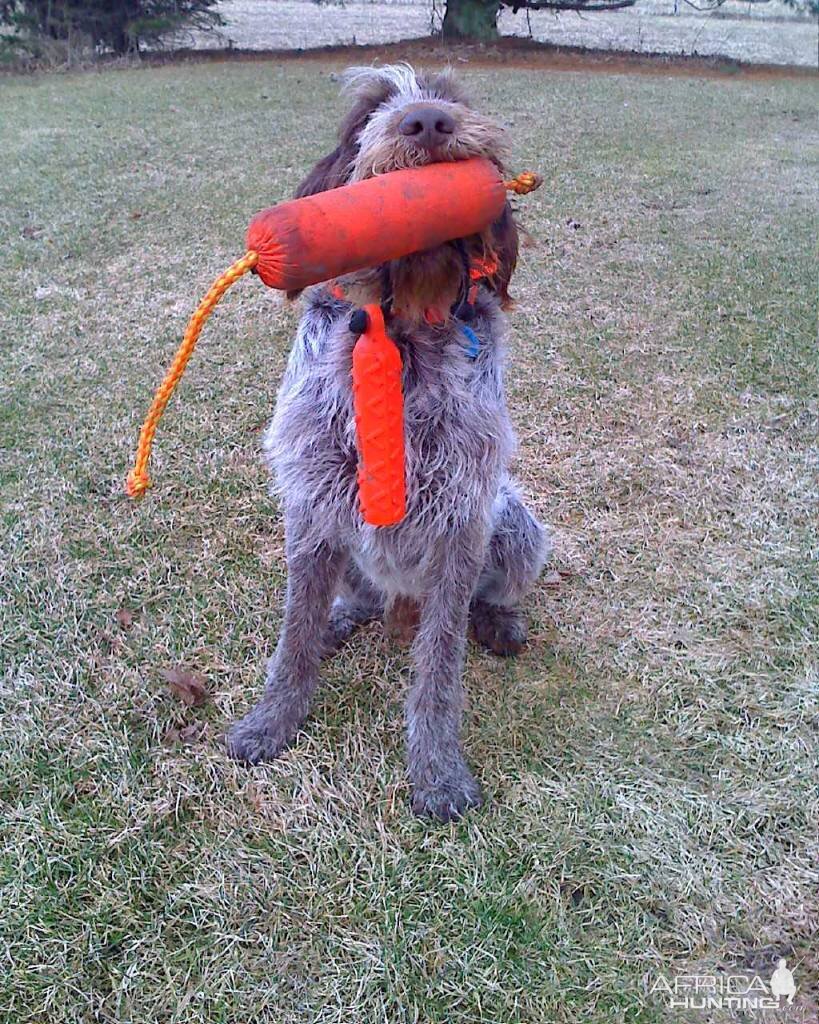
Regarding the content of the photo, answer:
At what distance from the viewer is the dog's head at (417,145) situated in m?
1.86

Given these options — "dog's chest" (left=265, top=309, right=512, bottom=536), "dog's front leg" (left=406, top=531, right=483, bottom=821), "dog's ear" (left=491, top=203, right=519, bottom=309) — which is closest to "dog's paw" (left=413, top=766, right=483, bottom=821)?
"dog's front leg" (left=406, top=531, right=483, bottom=821)

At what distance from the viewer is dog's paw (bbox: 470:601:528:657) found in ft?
9.75

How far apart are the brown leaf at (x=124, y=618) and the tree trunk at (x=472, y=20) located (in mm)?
16952

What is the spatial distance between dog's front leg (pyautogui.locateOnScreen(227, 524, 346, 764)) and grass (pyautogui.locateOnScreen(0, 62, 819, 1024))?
0.08 meters

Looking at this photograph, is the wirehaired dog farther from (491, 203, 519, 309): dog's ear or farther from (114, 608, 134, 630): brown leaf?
(114, 608, 134, 630): brown leaf

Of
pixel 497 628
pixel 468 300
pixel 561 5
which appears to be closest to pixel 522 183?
pixel 468 300

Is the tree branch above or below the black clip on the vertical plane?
above

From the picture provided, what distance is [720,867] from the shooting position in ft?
7.55

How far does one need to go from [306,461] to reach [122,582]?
1.19 meters

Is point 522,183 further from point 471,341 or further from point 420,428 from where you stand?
point 420,428

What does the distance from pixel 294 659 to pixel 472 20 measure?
17638 mm

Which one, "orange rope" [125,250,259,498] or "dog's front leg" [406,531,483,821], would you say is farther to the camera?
"dog's front leg" [406,531,483,821]

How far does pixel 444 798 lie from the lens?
7.89 feet

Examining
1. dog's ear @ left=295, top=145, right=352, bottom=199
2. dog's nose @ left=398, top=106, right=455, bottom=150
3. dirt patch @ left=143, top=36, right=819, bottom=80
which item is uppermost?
dirt patch @ left=143, top=36, right=819, bottom=80
